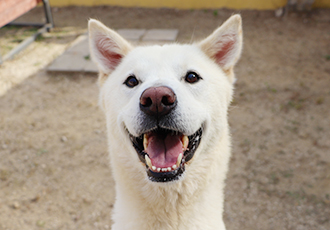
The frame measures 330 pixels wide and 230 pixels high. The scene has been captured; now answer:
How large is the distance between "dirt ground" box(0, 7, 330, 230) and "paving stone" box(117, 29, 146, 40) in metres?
1.12

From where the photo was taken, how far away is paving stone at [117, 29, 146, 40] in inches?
297

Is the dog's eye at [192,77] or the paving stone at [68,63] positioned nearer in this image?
the dog's eye at [192,77]

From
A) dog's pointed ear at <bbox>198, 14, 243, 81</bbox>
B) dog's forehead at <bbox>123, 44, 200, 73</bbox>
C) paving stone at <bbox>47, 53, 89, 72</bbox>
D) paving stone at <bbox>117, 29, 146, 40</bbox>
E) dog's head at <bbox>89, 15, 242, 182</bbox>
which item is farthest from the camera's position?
paving stone at <bbox>117, 29, 146, 40</bbox>

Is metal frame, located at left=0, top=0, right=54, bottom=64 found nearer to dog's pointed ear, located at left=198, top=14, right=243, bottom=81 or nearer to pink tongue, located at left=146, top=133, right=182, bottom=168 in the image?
dog's pointed ear, located at left=198, top=14, right=243, bottom=81

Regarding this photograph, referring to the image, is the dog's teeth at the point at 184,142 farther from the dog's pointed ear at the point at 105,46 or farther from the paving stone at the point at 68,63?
the paving stone at the point at 68,63

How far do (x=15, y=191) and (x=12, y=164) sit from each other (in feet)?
1.77

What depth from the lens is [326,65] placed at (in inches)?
243

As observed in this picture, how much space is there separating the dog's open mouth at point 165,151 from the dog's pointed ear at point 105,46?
0.85 meters

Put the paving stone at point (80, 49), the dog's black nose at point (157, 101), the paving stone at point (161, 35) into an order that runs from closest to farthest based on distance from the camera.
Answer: the dog's black nose at point (157, 101) < the paving stone at point (80, 49) < the paving stone at point (161, 35)

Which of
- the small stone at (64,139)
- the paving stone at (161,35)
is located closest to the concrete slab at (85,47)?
the paving stone at (161,35)

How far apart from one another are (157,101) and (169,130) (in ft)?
1.12

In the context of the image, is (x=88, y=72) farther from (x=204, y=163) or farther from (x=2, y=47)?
(x=204, y=163)

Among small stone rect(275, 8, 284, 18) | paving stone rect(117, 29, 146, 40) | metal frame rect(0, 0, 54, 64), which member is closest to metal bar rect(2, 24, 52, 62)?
metal frame rect(0, 0, 54, 64)

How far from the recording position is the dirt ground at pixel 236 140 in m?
3.57
